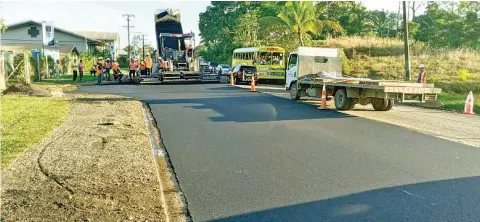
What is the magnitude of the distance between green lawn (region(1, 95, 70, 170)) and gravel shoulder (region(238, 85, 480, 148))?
8672 millimetres

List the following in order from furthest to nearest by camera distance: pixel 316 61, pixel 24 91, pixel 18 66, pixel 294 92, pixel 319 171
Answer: pixel 18 66 → pixel 24 91 → pixel 294 92 → pixel 316 61 → pixel 319 171

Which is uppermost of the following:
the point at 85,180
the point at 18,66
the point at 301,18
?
the point at 301,18

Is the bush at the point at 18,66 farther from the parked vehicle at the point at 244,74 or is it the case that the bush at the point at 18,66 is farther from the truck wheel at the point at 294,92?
the truck wheel at the point at 294,92

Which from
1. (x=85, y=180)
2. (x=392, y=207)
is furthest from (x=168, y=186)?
(x=392, y=207)

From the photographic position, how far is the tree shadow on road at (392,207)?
17.0ft

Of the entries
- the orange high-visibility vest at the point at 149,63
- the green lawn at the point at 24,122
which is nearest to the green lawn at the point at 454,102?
the green lawn at the point at 24,122

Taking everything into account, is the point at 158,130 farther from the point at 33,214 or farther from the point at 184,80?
the point at 184,80

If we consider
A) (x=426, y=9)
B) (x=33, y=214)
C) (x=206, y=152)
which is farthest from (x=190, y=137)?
(x=426, y=9)

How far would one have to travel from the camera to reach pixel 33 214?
4855mm

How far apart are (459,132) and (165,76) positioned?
21.2 metres

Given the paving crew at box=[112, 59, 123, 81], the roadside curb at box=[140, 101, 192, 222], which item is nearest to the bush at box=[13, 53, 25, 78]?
the paving crew at box=[112, 59, 123, 81]

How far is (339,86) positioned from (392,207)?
10.9 m

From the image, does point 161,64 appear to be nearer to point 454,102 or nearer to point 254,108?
point 254,108

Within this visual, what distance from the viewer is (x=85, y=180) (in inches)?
250
